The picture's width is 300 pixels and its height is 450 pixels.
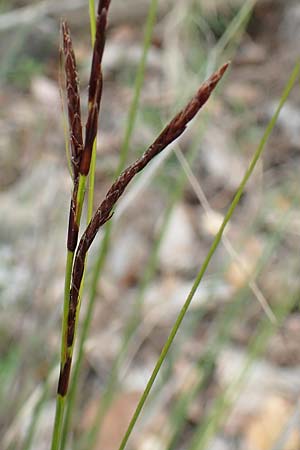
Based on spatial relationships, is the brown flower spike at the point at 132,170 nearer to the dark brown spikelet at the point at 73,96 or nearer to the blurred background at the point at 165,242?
the dark brown spikelet at the point at 73,96

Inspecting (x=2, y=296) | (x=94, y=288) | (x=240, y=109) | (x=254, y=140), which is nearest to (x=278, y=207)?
(x=254, y=140)

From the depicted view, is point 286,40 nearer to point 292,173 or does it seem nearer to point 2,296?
point 292,173

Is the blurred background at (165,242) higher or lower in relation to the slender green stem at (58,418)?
higher

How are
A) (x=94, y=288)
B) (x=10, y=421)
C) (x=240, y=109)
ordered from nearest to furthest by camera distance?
1. (x=94, y=288)
2. (x=10, y=421)
3. (x=240, y=109)

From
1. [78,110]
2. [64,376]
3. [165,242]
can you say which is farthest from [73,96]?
[165,242]

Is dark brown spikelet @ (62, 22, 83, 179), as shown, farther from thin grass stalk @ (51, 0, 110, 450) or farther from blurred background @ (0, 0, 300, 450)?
blurred background @ (0, 0, 300, 450)

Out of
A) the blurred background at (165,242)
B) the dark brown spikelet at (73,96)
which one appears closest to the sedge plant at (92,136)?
the dark brown spikelet at (73,96)

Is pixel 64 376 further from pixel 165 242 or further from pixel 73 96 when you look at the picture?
pixel 165 242
